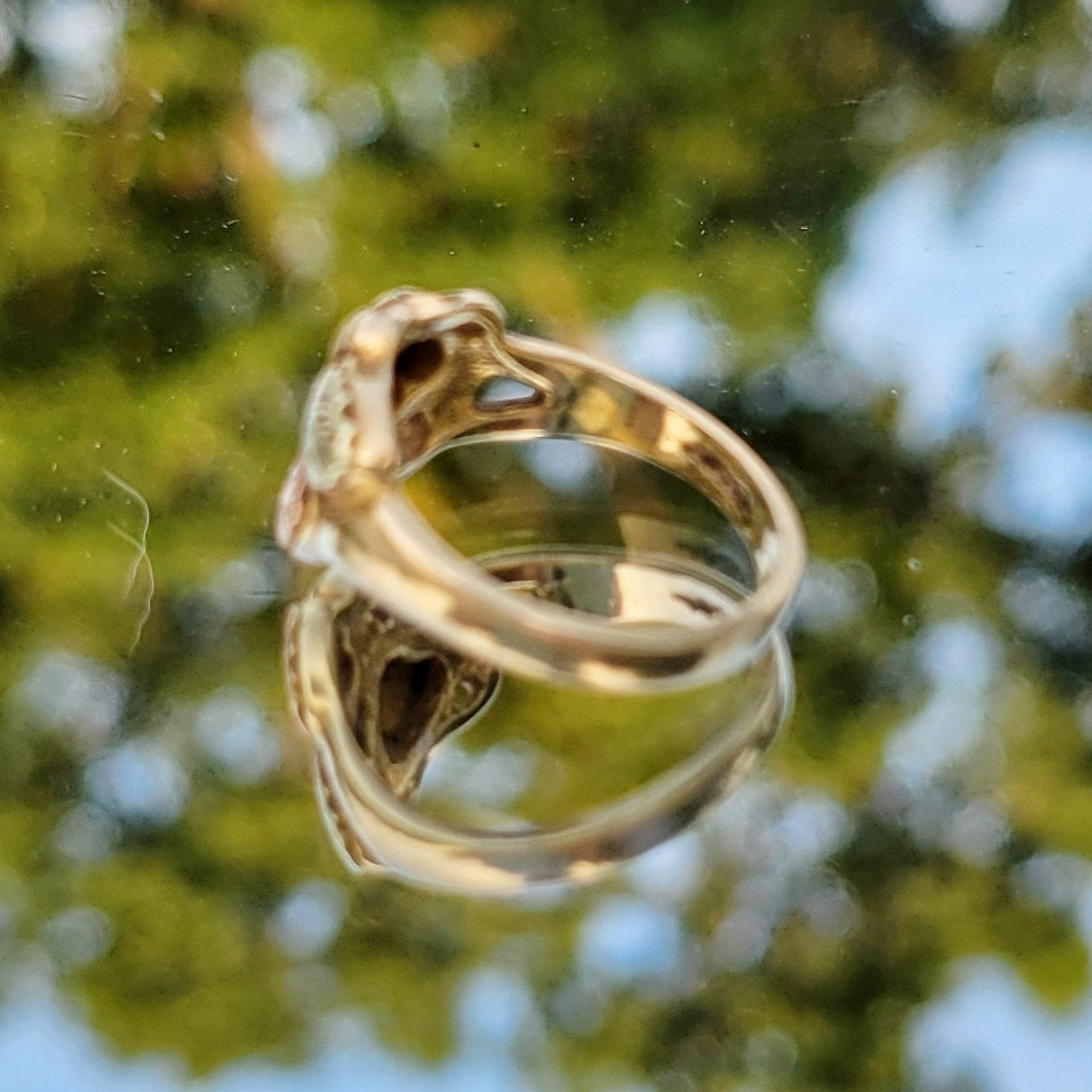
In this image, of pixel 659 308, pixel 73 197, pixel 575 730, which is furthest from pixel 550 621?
pixel 73 197

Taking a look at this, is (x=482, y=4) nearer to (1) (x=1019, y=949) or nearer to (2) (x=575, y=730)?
(2) (x=575, y=730)

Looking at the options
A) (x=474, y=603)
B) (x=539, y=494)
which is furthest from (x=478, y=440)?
(x=474, y=603)

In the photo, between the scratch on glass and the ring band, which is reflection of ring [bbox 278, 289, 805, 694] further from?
the scratch on glass

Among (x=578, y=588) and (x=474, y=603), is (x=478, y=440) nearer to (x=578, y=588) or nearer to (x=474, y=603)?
(x=578, y=588)

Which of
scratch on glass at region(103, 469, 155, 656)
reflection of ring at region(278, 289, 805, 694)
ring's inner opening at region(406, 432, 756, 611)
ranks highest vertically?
reflection of ring at region(278, 289, 805, 694)

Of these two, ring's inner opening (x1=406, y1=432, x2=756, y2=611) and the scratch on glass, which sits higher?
ring's inner opening (x1=406, y1=432, x2=756, y2=611)

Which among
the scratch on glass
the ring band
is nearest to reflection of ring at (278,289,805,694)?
the ring band

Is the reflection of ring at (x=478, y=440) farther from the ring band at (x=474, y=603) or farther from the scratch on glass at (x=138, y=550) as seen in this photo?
the scratch on glass at (x=138, y=550)
